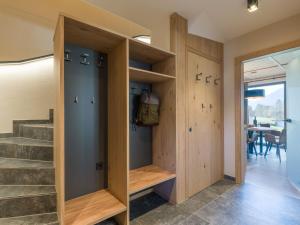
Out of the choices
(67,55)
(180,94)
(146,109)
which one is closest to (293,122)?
(180,94)

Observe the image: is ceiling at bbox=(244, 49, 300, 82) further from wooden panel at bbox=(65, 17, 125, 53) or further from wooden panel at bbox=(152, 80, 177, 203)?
wooden panel at bbox=(65, 17, 125, 53)

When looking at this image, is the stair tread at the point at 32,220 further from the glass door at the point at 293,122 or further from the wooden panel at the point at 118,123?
the glass door at the point at 293,122

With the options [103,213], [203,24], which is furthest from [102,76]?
[203,24]

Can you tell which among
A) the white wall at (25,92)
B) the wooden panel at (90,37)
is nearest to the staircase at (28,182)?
the white wall at (25,92)

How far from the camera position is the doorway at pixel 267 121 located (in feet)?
9.39

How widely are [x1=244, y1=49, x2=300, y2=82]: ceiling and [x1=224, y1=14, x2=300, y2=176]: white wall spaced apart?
1.12 m

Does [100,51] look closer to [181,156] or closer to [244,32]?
[181,156]

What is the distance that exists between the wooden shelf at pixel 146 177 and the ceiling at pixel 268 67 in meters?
3.24

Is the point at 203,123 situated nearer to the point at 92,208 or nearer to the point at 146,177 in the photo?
the point at 146,177

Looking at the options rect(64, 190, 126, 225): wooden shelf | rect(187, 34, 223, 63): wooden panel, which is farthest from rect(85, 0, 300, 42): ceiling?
rect(64, 190, 126, 225): wooden shelf

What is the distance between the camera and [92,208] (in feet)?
5.26

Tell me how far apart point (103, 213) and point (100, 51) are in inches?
65.9

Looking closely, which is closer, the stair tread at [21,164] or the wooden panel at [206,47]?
the stair tread at [21,164]

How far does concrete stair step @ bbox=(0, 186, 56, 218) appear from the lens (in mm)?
1566
